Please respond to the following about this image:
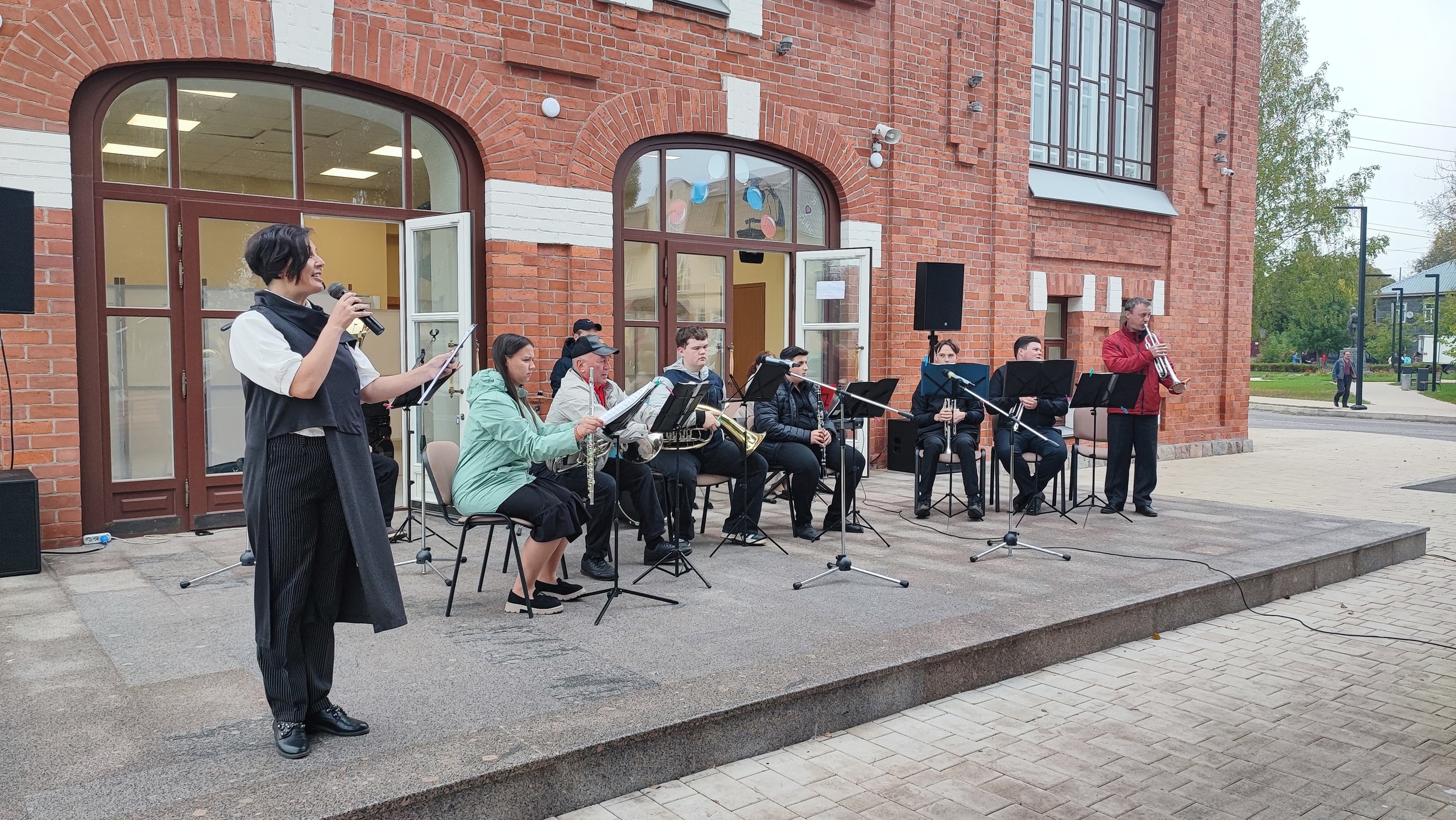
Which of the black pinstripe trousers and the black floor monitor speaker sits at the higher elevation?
the black floor monitor speaker

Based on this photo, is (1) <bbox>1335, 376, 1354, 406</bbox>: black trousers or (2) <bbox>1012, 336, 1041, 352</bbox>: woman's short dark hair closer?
(2) <bbox>1012, 336, 1041, 352</bbox>: woman's short dark hair

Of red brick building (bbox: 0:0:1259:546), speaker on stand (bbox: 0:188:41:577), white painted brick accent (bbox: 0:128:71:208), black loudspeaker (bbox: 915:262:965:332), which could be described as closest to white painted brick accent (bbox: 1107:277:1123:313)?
red brick building (bbox: 0:0:1259:546)

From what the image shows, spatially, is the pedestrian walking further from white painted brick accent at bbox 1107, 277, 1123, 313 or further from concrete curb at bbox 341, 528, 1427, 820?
concrete curb at bbox 341, 528, 1427, 820

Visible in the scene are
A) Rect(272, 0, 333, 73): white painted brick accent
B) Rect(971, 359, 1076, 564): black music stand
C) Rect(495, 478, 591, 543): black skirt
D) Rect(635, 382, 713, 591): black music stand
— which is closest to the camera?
Rect(495, 478, 591, 543): black skirt

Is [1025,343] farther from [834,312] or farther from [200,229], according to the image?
[200,229]

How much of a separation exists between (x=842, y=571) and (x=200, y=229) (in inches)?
195

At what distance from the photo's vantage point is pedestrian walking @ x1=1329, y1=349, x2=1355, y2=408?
27.4 m

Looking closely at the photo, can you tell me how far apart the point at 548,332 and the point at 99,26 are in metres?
3.58

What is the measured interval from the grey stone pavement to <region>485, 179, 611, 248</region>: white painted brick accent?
17.0ft

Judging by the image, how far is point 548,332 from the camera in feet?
27.4

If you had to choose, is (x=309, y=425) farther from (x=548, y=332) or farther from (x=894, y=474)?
(x=894, y=474)

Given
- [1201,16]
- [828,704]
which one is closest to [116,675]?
[828,704]

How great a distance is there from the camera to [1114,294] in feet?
43.5

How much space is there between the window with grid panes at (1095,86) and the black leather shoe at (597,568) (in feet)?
29.0
